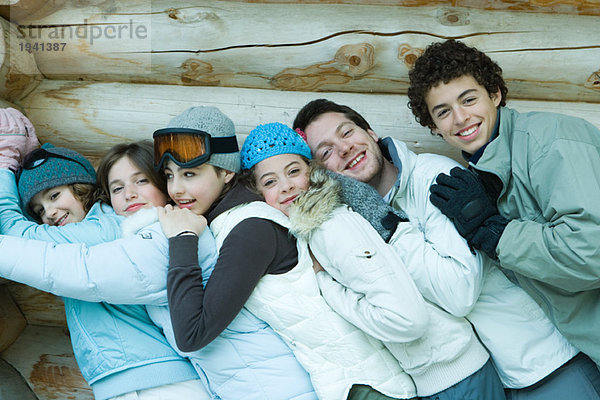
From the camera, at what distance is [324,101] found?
12.2 ft

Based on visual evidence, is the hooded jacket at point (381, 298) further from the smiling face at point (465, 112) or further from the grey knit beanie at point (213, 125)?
the smiling face at point (465, 112)

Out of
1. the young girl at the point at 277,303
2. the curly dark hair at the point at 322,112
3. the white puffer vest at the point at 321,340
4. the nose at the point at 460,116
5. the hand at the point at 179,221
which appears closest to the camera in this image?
the young girl at the point at 277,303

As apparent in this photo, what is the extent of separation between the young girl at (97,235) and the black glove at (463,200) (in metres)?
1.72

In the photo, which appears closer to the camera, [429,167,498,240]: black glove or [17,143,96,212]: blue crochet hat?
[429,167,498,240]: black glove

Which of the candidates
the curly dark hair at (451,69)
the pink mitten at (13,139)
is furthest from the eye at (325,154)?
the pink mitten at (13,139)

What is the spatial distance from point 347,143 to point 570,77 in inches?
69.2

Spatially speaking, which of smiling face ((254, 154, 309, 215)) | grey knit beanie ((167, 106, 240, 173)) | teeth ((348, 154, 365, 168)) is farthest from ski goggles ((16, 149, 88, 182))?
teeth ((348, 154, 365, 168))

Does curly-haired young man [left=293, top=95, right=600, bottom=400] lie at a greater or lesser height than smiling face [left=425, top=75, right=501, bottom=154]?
lesser

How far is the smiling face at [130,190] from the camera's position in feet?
11.1

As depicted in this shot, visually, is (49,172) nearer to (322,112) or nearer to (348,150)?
(322,112)

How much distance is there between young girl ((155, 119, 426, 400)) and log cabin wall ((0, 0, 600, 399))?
1.33 meters

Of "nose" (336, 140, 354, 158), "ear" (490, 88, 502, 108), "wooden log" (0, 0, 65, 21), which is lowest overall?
"nose" (336, 140, 354, 158)

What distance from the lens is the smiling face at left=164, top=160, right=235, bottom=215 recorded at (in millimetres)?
3180

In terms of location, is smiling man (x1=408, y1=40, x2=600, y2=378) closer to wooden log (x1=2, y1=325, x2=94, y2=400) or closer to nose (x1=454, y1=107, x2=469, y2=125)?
nose (x1=454, y1=107, x2=469, y2=125)
